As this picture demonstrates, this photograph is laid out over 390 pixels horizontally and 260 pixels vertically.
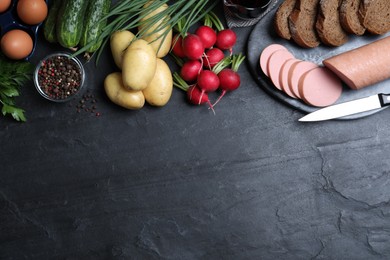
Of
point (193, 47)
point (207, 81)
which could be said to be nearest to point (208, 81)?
point (207, 81)

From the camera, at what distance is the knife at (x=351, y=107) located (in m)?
1.66

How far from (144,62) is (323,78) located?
56cm

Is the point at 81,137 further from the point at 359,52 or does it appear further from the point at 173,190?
the point at 359,52

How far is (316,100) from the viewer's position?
1.70 meters

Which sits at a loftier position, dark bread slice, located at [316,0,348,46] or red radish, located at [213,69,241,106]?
dark bread slice, located at [316,0,348,46]

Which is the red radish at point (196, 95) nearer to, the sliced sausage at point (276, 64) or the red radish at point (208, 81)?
the red radish at point (208, 81)

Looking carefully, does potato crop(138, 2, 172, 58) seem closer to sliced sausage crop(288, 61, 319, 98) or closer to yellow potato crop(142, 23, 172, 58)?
yellow potato crop(142, 23, 172, 58)

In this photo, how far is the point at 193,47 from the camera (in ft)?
5.40

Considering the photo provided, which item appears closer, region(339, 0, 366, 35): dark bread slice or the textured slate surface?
region(339, 0, 366, 35): dark bread slice

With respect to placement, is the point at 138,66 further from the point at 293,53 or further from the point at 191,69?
the point at 293,53

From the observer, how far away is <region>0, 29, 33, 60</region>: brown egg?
1.71 metres

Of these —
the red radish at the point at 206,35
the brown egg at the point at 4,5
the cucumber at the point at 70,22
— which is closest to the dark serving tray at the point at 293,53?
the red radish at the point at 206,35

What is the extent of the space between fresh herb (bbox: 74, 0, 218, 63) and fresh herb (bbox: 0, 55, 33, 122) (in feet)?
0.79

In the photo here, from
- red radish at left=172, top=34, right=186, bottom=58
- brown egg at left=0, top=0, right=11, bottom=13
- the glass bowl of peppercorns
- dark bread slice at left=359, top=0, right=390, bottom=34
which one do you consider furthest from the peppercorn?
dark bread slice at left=359, top=0, right=390, bottom=34
